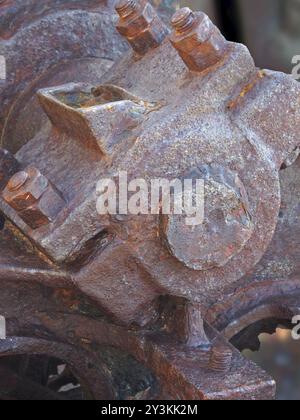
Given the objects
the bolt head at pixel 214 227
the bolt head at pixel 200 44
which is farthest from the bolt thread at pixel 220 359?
the bolt head at pixel 200 44

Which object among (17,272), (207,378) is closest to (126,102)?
(17,272)

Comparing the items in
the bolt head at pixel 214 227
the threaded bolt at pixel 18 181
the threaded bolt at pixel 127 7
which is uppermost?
the threaded bolt at pixel 127 7

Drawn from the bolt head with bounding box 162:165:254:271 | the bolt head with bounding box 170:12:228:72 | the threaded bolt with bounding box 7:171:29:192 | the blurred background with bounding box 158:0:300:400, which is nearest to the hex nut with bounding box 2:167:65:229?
the threaded bolt with bounding box 7:171:29:192

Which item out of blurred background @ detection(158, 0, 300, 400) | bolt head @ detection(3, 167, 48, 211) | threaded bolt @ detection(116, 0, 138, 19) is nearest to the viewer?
bolt head @ detection(3, 167, 48, 211)

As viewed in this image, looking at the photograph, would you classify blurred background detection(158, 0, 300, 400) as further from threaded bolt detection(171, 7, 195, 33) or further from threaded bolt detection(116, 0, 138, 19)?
threaded bolt detection(171, 7, 195, 33)

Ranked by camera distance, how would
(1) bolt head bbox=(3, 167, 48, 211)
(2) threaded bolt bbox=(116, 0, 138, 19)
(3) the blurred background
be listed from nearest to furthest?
(1) bolt head bbox=(3, 167, 48, 211) → (2) threaded bolt bbox=(116, 0, 138, 19) → (3) the blurred background

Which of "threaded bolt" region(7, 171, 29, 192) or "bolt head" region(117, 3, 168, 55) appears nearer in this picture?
"threaded bolt" region(7, 171, 29, 192)

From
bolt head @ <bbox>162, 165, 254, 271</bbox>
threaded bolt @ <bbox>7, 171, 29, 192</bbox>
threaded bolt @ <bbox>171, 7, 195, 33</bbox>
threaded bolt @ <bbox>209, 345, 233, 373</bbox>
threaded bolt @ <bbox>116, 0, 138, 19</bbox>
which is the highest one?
A: threaded bolt @ <bbox>116, 0, 138, 19</bbox>

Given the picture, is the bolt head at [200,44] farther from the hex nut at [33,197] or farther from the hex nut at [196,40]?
the hex nut at [33,197]

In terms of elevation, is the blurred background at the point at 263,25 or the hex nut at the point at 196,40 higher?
the hex nut at the point at 196,40
